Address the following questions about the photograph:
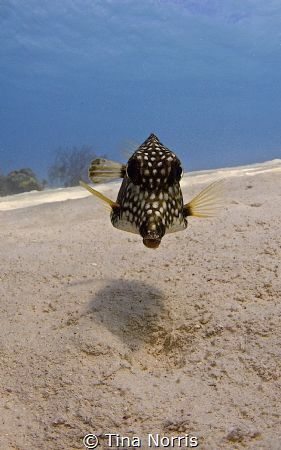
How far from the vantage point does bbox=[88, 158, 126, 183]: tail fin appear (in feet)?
13.6

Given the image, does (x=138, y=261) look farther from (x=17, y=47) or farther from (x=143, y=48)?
(x=143, y=48)

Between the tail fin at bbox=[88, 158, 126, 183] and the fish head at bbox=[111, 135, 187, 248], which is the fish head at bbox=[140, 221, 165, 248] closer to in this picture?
the fish head at bbox=[111, 135, 187, 248]

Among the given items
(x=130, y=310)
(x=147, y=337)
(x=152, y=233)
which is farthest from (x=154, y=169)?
(x=147, y=337)

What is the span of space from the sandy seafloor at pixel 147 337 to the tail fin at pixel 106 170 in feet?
3.90

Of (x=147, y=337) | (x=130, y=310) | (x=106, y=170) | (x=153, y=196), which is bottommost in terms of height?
(x=147, y=337)

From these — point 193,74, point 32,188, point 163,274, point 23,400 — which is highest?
point 193,74

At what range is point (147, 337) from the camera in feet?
12.0

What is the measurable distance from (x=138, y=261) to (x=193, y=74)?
15437 centimetres

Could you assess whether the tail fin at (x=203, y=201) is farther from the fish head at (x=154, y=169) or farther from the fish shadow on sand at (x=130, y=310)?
the fish shadow on sand at (x=130, y=310)

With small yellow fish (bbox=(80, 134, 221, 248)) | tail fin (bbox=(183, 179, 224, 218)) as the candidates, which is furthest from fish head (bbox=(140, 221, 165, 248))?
tail fin (bbox=(183, 179, 224, 218))

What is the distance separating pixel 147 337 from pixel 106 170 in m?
1.79

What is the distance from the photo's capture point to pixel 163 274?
4555 millimetres

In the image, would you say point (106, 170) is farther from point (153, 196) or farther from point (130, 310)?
point (130, 310)

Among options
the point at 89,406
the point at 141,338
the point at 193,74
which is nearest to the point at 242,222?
the point at 141,338
